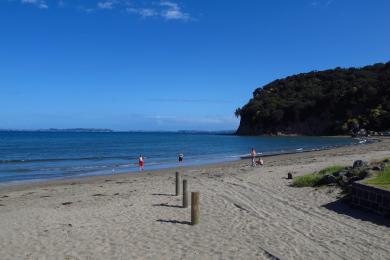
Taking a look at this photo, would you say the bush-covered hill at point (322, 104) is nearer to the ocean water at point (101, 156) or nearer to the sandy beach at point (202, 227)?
the ocean water at point (101, 156)

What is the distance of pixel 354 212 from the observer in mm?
11375

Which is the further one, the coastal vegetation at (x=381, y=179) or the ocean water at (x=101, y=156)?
the ocean water at (x=101, y=156)

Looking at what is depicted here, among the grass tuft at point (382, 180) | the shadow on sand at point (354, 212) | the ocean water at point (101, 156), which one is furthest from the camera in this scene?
the ocean water at point (101, 156)

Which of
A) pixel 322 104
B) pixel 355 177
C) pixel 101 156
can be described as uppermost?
pixel 322 104

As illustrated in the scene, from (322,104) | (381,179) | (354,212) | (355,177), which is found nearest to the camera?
(354,212)

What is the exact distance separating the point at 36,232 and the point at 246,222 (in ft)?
17.6

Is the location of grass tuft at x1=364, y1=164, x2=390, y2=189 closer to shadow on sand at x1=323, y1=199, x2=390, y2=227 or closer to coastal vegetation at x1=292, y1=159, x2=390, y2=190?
coastal vegetation at x1=292, y1=159, x2=390, y2=190

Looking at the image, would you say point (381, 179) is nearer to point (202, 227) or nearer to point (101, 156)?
point (202, 227)

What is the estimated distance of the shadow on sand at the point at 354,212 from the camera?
1031 centimetres

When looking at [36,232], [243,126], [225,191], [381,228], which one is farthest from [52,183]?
[243,126]

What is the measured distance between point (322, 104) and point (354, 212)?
380 feet

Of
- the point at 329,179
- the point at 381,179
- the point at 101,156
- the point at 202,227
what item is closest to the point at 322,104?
the point at 101,156

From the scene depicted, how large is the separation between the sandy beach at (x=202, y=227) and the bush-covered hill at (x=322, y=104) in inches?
3796

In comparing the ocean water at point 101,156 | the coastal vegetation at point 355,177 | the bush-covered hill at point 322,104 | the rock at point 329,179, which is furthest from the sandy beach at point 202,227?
the bush-covered hill at point 322,104
